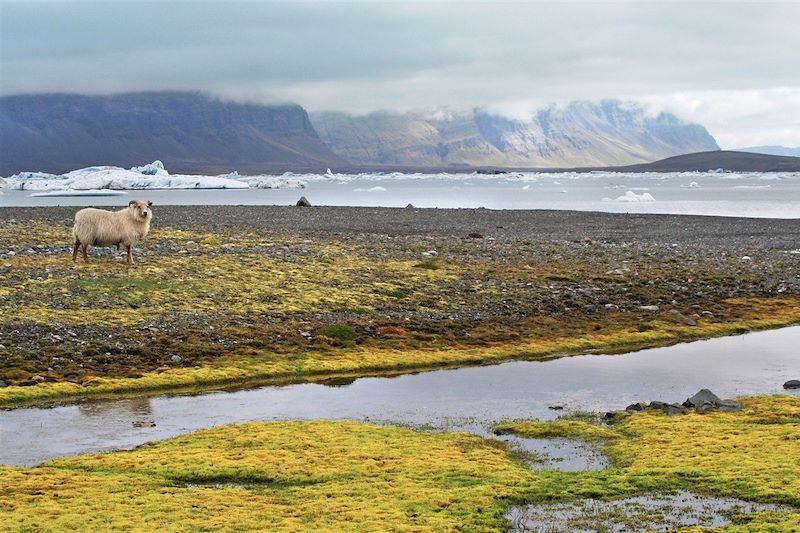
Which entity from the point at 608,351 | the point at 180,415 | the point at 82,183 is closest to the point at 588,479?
the point at 180,415

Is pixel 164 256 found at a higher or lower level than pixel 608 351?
higher

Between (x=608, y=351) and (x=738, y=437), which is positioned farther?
(x=608, y=351)

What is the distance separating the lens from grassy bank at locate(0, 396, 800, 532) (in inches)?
505

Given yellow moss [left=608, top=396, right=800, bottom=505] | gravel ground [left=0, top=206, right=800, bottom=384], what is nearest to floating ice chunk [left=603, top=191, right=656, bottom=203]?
gravel ground [left=0, top=206, right=800, bottom=384]

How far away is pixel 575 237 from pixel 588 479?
41.7m

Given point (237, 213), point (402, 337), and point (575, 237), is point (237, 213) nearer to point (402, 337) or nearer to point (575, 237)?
point (575, 237)

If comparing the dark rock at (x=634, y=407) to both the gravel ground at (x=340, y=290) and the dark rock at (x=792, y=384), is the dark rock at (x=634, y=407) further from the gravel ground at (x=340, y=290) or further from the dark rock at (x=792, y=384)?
the gravel ground at (x=340, y=290)

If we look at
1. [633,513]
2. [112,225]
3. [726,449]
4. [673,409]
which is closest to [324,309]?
[112,225]

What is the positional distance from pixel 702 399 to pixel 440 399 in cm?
574

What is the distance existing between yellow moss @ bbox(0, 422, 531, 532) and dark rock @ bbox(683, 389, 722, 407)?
5436mm

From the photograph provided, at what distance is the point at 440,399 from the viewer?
21500 mm

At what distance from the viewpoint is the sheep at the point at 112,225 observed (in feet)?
109

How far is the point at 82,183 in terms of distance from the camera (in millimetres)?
179625

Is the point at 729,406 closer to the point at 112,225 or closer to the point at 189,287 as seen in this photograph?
the point at 189,287
